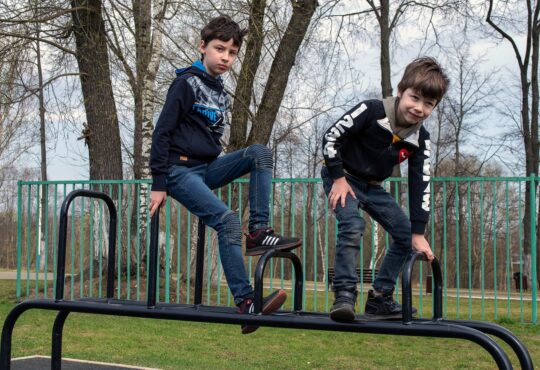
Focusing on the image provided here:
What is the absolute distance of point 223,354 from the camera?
692 cm

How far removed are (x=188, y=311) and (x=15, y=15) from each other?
388 inches

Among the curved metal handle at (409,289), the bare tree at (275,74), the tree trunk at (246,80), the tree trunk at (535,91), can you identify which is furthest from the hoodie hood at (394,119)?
the tree trunk at (535,91)

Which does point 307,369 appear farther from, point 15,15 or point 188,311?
point 15,15

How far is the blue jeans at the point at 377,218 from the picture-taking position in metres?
3.44

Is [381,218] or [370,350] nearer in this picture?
[381,218]

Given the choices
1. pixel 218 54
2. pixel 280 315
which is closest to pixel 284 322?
pixel 280 315

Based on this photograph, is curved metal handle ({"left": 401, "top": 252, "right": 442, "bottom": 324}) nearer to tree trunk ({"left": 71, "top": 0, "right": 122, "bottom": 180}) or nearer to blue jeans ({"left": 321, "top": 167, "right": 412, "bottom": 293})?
blue jeans ({"left": 321, "top": 167, "right": 412, "bottom": 293})

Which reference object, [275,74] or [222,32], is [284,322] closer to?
[222,32]

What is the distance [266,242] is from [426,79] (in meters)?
1.06

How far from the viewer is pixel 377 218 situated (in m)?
3.72

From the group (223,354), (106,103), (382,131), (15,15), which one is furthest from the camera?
(106,103)

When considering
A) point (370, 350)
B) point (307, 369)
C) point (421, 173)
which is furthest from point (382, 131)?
point (370, 350)

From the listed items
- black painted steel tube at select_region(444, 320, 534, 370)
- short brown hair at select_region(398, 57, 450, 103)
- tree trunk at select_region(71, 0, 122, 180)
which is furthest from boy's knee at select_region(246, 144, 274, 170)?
tree trunk at select_region(71, 0, 122, 180)

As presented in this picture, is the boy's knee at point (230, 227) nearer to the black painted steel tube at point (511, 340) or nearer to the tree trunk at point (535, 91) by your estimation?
the black painted steel tube at point (511, 340)
